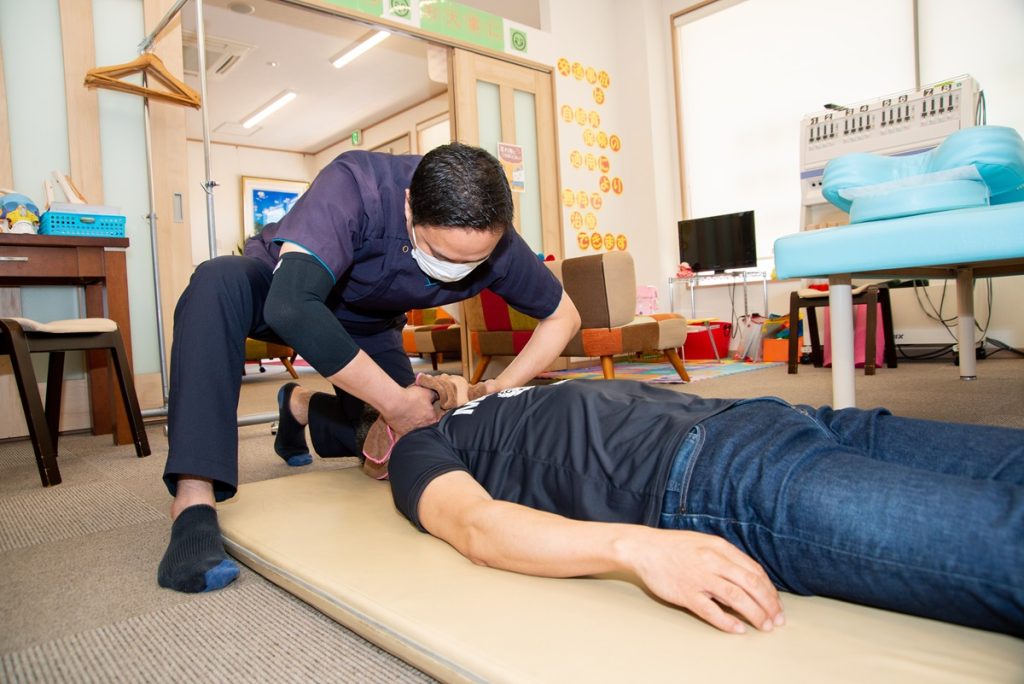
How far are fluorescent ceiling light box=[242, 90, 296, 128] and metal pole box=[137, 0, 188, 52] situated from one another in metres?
4.48

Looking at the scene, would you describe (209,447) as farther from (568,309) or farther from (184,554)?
(568,309)

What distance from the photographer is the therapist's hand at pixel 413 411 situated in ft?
3.79

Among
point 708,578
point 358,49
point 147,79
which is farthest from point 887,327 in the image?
point 358,49

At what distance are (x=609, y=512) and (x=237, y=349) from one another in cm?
78

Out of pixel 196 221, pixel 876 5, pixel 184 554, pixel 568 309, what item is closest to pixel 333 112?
pixel 196 221

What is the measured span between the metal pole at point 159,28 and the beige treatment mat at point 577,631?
105 inches

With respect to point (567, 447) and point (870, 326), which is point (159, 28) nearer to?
point (567, 447)

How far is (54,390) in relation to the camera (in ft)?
7.42

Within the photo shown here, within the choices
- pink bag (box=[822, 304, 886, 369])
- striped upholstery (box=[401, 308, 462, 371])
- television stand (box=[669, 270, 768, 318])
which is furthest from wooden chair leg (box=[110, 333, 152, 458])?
television stand (box=[669, 270, 768, 318])

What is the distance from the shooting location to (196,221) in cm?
822

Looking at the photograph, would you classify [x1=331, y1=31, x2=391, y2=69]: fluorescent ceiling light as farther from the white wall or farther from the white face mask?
the white face mask

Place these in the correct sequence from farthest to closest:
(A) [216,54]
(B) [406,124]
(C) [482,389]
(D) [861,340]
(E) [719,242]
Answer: (B) [406,124] → (A) [216,54] → (E) [719,242] → (D) [861,340] → (C) [482,389]

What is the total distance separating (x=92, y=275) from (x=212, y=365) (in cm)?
153

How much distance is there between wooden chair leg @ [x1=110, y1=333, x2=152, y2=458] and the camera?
2135 mm
